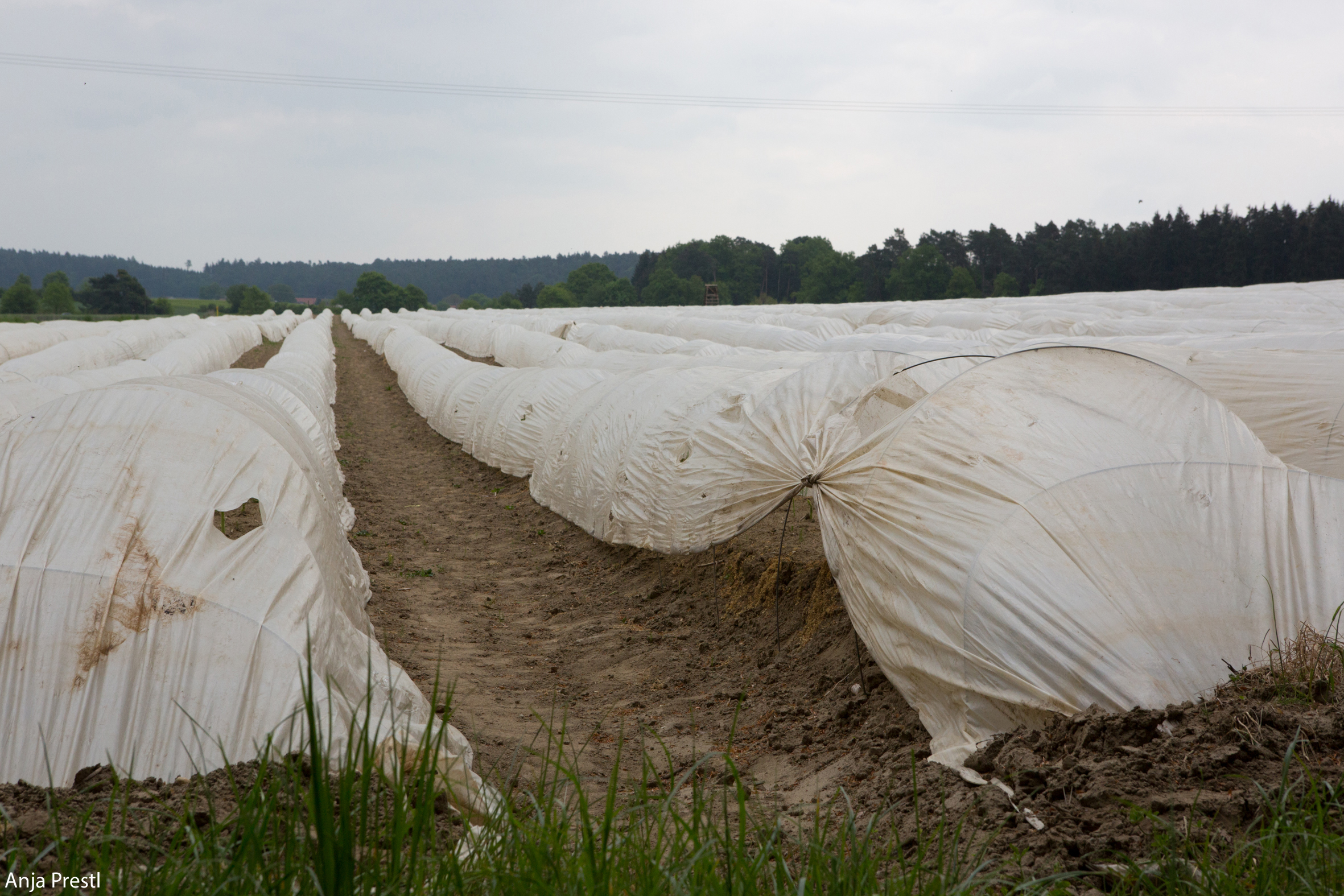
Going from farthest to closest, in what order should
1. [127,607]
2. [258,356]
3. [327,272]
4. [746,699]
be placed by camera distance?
1. [327,272]
2. [258,356]
3. [746,699]
4. [127,607]

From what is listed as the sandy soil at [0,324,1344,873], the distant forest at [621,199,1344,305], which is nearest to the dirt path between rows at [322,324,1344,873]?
the sandy soil at [0,324,1344,873]

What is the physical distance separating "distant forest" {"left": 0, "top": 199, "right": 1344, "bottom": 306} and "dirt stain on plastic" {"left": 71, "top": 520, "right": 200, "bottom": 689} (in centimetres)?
6171

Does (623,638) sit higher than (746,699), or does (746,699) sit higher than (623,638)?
(746,699)

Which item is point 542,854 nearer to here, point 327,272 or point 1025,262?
point 1025,262

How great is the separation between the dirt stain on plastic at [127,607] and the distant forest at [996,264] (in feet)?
202

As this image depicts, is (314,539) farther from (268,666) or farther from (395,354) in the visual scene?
(395,354)

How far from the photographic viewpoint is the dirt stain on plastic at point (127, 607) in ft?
12.1

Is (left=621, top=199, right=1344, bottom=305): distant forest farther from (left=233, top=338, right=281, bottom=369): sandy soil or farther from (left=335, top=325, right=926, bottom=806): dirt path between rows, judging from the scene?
(left=335, top=325, right=926, bottom=806): dirt path between rows

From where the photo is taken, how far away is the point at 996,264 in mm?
76750

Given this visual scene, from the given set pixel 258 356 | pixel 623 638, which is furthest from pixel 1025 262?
pixel 623 638

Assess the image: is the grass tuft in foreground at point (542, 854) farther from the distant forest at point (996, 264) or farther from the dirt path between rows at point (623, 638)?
the distant forest at point (996, 264)

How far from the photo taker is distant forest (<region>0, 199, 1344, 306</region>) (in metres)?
52.6

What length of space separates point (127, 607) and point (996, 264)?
81.2m

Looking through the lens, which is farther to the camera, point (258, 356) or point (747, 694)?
point (258, 356)
